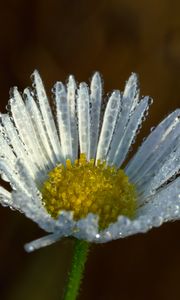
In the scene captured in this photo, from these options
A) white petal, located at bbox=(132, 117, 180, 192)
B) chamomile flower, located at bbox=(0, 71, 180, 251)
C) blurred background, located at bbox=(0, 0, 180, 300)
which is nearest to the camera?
chamomile flower, located at bbox=(0, 71, 180, 251)

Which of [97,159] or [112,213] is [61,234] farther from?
[97,159]

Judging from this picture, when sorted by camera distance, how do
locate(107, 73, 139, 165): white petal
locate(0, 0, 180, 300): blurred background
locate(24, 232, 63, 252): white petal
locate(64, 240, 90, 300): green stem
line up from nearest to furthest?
locate(24, 232, 63, 252): white petal < locate(64, 240, 90, 300): green stem < locate(107, 73, 139, 165): white petal < locate(0, 0, 180, 300): blurred background

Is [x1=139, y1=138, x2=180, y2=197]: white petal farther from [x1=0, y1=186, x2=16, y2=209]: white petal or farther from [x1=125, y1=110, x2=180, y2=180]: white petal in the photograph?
[x1=0, y1=186, x2=16, y2=209]: white petal

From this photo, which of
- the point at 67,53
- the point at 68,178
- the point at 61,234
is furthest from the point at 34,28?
the point at 61,234

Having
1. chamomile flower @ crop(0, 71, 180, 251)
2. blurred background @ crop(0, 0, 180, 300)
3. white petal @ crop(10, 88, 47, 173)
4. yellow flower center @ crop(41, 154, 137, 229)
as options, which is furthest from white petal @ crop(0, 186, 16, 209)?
blurred background @ crop(0, 0, 180, 300)

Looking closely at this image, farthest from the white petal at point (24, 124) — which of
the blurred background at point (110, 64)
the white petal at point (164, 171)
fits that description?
the blurred background at point (110, 64)

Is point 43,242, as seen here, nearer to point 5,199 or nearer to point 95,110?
point 5,199

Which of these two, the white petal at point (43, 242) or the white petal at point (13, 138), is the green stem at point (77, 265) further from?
the white petal at point (13, 138)
